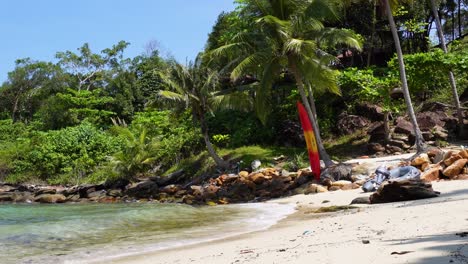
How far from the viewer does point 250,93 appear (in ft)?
76.3

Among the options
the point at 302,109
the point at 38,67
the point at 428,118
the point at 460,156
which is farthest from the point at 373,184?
Result: the point at 38,67

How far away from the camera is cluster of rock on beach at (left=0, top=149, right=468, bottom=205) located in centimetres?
1145

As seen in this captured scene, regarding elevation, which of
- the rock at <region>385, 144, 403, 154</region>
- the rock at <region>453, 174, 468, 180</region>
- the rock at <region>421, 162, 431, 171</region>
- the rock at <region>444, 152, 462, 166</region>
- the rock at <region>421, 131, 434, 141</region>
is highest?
the rock at <region>421, 131, 434, 141</region>

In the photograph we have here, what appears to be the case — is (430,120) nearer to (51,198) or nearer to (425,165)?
(425,165)

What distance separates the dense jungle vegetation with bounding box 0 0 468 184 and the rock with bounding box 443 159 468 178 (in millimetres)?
6284

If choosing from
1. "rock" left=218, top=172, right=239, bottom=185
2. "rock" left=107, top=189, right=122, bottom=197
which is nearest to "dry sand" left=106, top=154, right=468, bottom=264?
"rock" left=218, top=172, right=239, bottom=185

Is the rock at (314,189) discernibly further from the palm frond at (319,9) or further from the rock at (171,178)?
the rock at (171,178)

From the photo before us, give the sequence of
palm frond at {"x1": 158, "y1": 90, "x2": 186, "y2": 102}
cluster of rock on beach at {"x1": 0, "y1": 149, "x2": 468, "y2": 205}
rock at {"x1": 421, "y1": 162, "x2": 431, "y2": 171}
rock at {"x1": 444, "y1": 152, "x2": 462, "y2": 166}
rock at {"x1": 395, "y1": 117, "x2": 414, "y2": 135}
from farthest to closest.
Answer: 1. palm frond at {"x1": 158, "y1": 90, "x2": 186, "y2": 102}
2. rock at {"x1": 395, "y1": 117, "x2": 414, "y2": 135}
3. rock at {"x1": 421, "y1": 162, "x2": 431, "y2": 171}
4. rock at {"x1": 444, "y1": 152, "x2": 462, "y2": 166}
5. cluster of rock on beach at {"x1": 0, "y1": 149, "x2": 468, "y2": 205}

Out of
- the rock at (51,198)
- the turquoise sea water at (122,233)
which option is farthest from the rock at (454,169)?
the rock at (51,198)

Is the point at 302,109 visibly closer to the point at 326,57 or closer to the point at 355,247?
the point at 326,57

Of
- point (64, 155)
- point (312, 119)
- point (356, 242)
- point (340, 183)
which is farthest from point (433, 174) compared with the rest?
point (64, 155)

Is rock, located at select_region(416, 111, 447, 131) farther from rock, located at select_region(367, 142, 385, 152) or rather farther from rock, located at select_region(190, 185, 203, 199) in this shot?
rock, located at select_region(190, 185, 203, 199)

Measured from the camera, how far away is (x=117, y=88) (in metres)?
44.0

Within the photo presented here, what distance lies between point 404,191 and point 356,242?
183 inches
